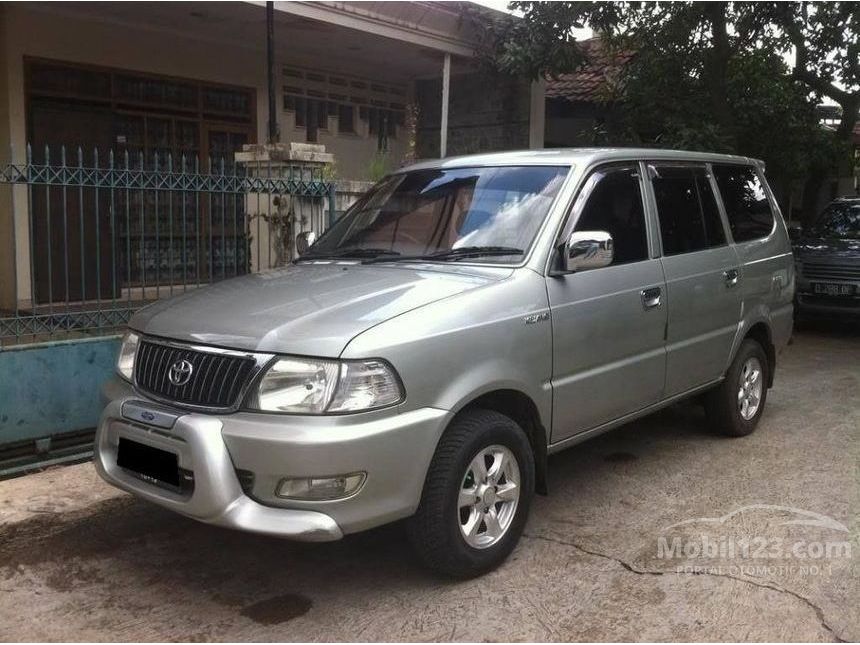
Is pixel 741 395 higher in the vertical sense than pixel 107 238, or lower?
lower

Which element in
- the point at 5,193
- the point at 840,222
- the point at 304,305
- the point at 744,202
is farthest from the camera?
the point at 840,222

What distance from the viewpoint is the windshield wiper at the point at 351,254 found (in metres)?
4.31

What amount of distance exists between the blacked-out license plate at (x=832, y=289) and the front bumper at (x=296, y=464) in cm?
809

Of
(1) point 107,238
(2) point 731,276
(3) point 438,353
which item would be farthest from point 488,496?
(1) point 107,238

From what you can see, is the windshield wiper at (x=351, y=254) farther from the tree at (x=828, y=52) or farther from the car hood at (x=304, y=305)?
the tree at (x=828, y=52)

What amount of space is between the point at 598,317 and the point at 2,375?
11.2ft

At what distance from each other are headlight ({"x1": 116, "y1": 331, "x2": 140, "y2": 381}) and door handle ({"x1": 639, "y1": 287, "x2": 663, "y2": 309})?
2.60m

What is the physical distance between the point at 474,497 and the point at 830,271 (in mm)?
7856

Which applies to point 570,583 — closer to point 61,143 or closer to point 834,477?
point 834,477

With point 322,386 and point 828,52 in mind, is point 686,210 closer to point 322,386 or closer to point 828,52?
point 322,386

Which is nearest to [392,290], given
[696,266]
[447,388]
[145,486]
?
[447,388]

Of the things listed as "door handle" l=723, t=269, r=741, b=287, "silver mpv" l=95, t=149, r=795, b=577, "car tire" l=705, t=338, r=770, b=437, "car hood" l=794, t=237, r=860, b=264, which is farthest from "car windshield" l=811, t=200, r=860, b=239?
"silver mpv" l=95, t=149, r=795, b=577

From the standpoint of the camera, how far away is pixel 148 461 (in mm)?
3355

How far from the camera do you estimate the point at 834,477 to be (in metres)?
4.83
